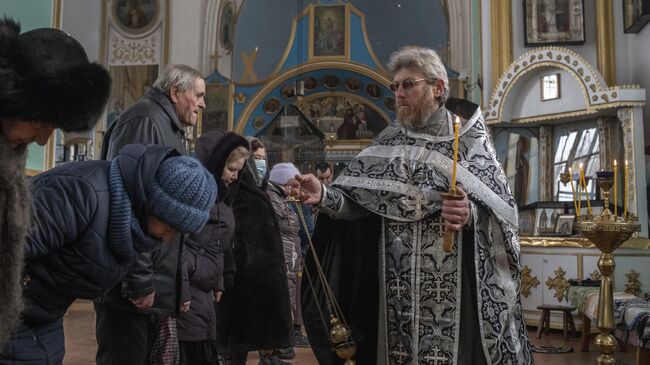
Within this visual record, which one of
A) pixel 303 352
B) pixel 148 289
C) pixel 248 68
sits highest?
pixel 248 68

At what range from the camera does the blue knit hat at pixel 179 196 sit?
187cm

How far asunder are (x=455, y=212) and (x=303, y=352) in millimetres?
4090

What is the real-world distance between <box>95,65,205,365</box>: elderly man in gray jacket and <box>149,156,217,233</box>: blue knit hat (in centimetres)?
44

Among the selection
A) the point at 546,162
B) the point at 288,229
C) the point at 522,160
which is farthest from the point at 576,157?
the point at 288,229

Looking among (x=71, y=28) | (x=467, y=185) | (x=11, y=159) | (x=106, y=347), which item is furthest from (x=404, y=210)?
(x=71, y=28)

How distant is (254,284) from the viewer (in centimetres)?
391

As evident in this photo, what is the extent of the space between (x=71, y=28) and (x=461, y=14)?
8.80m

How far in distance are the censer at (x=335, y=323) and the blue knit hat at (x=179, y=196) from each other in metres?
0.66

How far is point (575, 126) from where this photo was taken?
28.6ft

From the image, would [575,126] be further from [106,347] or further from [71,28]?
[71,28]

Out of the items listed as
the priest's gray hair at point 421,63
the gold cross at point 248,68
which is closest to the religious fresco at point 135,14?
the gold cross at point 248,68

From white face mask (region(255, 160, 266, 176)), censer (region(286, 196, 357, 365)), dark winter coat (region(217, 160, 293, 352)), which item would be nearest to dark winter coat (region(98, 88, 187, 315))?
censer (region(286, 196, 357, 365))

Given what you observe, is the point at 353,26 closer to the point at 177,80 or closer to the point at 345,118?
the point at 345,118

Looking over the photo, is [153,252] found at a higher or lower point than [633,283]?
higher
